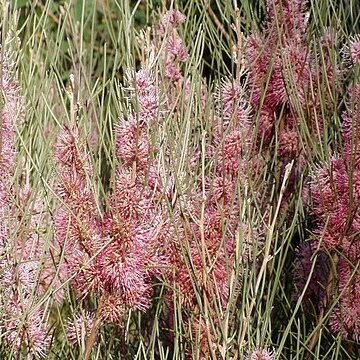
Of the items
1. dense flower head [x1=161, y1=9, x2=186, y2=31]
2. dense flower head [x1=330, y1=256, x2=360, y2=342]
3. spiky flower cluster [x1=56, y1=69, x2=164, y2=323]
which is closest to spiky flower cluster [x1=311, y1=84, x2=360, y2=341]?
dense flower head [x1=330, y1=256, x2=360, y2=342]

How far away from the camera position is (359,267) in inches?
63.2

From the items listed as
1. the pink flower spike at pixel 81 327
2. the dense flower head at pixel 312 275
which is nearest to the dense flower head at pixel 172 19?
the dense flower head at pixel 312 275

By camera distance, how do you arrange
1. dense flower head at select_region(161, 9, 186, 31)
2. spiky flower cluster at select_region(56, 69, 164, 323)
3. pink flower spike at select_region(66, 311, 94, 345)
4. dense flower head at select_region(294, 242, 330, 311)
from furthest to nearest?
dense flower head at select_region(161, 9, 186, 31), dense flower head at select_region(294, 242, 330, 311), pink flower spike at select_region(66, 311, 94, 345), spiky flower cluster at select_region(56, 69, 164, 323)

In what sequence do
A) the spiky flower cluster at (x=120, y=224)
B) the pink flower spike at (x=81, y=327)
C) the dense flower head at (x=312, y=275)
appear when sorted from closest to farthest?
the spiky flower cluster at (x=120, y=224) → the pink flower spike at (x=81, y=327) → the dense flower head at (x=312, y=275)

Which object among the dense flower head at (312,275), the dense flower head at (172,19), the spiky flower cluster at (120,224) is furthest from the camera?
the dense flower head at (172,19)

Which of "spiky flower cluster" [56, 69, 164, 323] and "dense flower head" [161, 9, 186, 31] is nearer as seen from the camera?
"spiky flower cluster" [56, 69, 164, 323]

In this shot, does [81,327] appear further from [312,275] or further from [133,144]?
[312,275]

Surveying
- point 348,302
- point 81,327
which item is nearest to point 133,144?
point 81,327

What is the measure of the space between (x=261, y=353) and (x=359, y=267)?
0.34m

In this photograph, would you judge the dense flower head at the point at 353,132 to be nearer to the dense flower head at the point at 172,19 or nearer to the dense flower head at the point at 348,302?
the dense flower head at the point at 348,302

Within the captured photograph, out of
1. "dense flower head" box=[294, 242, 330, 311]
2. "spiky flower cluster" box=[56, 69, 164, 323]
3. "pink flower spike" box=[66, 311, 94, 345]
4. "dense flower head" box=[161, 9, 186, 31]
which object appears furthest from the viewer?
"dense flower head" box=[161, 9, 186, 31]

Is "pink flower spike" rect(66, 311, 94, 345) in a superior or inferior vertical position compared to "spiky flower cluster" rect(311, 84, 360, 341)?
inferior

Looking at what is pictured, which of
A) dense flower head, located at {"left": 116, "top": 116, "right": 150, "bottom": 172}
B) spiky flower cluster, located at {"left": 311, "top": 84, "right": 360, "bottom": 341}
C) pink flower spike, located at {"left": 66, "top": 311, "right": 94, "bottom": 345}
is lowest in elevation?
pink flower spike, located at {"left": 66, "top": 311, "right": 94, "bottom": 345}

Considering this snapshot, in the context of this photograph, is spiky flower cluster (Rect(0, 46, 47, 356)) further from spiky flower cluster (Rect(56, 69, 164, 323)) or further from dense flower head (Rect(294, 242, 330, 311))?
dense flower head (Rect(294, 242, 330, 311))
